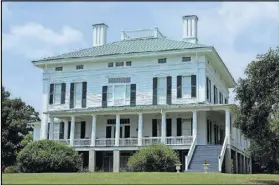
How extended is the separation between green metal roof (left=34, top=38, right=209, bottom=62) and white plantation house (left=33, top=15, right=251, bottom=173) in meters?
0.09

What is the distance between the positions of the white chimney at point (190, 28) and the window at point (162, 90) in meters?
5.37

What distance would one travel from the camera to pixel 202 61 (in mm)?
38906

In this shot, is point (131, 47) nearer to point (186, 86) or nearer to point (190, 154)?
point (186, 86)

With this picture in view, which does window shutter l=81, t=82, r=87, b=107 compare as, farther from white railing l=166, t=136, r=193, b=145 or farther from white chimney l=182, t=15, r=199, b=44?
white chimney l=182, t=15, r=199, b=44

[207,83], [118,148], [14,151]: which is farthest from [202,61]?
[14,151]

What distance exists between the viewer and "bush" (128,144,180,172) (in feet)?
103

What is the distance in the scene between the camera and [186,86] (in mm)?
39281

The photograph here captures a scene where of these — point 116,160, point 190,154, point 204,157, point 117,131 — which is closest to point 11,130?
point 117,131

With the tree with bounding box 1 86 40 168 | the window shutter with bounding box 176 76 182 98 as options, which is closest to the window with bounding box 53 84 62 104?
the tree with bounding box 1 86 40 168

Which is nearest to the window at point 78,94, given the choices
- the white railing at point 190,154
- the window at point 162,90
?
the window at point 162,90

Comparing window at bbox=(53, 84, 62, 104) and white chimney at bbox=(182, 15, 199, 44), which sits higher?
white chimney at bbox=(182, 15, 199, 44)

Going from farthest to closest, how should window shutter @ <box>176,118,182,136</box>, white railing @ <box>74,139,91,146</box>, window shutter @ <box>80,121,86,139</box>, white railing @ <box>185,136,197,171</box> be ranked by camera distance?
window shutter @ <box>80,121,86,139</box> → white railing @ <box>74,139,91,146</box> → window shutter @ <box>176,118,182,136</box> → white railing @ <box>185,136,197,171</box>

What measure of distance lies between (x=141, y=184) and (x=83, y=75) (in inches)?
965

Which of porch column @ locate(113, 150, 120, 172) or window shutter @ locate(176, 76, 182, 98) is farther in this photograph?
window shutter @ locate(176, 76, 182, 98)
